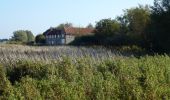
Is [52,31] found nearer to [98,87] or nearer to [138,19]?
[138,19]

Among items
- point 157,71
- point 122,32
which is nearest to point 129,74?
point 157,71

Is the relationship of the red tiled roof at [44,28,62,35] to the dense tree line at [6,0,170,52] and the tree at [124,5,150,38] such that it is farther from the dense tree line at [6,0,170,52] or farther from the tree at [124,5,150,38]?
the tree at [124,5,150,38]

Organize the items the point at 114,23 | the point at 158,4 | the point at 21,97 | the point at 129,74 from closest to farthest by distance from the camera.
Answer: the point at 21,97, the point at 129,74, the point at 158,4, the point at 114,23

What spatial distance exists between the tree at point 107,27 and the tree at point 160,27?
22.2 meters

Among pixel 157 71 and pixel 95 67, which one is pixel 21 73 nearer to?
pixel 95 67

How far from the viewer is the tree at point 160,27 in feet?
153

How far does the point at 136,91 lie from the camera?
10.4 meters

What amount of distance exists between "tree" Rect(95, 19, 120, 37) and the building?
3118 centimetres

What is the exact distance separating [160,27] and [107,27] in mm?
27017

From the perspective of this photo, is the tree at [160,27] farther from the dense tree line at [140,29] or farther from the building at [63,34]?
the building at [63,34]

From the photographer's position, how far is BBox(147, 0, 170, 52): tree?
1841 inches

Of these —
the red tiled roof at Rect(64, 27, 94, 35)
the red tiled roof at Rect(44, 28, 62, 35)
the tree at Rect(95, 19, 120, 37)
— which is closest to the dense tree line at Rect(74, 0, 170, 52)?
the tree at Rect(95, 19, 120, 37)

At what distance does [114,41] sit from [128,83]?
5261cm

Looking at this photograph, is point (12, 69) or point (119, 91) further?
point (12, 69)
